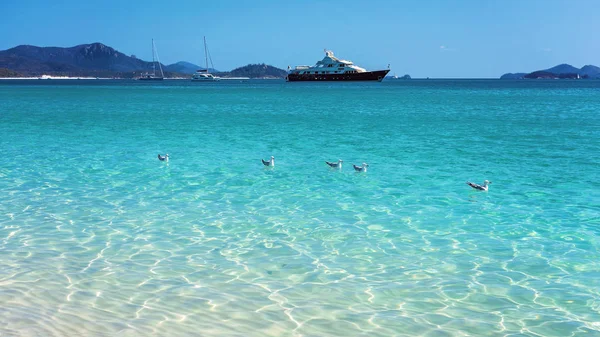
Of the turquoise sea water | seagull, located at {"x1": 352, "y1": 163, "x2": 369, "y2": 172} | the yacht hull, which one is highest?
the yacht hull

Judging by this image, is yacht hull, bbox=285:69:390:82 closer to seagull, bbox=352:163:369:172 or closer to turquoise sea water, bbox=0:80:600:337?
turquoise sea water, bbox=0:80:600:337

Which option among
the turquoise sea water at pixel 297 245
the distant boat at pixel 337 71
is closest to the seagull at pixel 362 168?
the turquoise sea water at pixel 297 245

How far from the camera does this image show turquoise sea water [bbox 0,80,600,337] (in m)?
7.04

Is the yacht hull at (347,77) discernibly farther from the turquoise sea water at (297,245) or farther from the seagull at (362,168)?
the seagull at (362,168)

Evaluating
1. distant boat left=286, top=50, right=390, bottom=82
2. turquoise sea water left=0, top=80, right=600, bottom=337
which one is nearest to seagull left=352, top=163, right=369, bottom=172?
turquoise sea water left=0, top=80, right=600, bottom=337

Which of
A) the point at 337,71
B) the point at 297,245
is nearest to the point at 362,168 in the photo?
the point at 297,245

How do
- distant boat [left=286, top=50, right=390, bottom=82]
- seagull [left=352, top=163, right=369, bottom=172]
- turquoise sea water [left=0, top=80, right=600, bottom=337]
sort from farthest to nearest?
distant boat [left=286, top=50, right=390, bottom=82] → seagull [left=352, top=163, right=369, bottom=172] → turquoise sea water [left=0, top=80, right=600, bottom=337]

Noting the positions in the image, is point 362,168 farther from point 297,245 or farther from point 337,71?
point 337,71

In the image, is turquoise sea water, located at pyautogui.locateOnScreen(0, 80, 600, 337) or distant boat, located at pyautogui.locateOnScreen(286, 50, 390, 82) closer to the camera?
turquoise sea water, located at pyautogui.locateOnScreen(0, 80, 600, 337)

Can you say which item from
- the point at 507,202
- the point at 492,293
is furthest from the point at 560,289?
the point at 507,202

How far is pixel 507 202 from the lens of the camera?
43.8 feet

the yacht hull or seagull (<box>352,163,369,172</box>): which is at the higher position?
the yacht hull

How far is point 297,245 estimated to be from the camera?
9.90 m

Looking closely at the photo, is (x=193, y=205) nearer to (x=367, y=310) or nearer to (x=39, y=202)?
(x=39, y=202)
